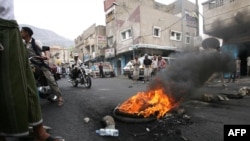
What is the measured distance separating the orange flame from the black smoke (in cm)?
37

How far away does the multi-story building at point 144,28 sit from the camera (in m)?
26.5

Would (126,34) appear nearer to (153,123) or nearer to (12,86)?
(153,123)

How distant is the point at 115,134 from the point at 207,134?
1.37 m

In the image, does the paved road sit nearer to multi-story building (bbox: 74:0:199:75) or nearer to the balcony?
the balcony

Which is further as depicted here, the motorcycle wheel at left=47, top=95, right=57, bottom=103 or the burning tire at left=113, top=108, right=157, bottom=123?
the motorcycle wheel at left=47, top=95, right=57, bottom=103

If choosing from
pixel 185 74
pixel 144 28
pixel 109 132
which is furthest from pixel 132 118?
pixel 144 28

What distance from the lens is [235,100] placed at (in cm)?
636

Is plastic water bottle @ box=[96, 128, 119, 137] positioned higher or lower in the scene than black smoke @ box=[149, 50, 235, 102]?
lower

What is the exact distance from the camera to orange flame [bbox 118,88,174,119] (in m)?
4.17

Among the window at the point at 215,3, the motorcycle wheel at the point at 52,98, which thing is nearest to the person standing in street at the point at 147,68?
the window at the point at 215,3

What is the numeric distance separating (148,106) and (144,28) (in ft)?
76.2

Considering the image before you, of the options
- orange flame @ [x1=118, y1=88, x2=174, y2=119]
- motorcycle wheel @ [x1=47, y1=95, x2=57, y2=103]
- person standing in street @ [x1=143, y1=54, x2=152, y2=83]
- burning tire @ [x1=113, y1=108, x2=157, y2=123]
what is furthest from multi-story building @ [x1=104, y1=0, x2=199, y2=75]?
burning tire @ [x1=113, y1=108, x2=157, y2=123]

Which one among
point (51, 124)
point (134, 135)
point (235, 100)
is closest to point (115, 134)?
point (134, 135)

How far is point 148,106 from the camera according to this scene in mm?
4270
